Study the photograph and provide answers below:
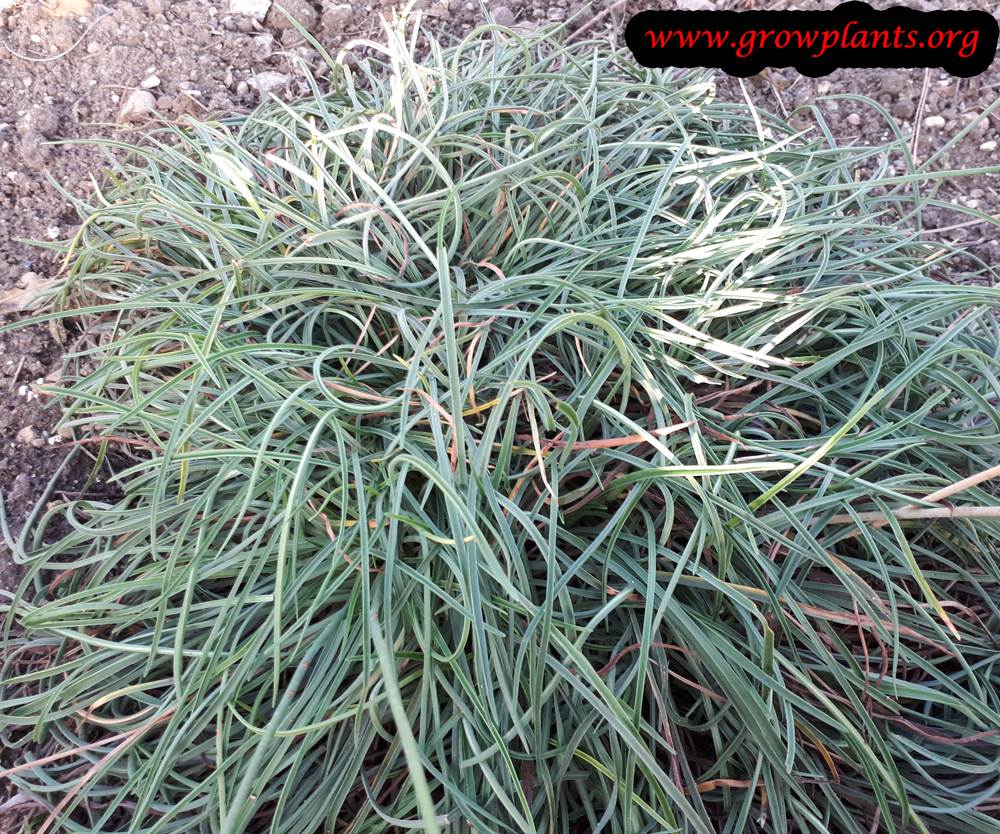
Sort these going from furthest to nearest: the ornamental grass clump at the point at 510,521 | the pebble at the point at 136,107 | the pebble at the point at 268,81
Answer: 1. the pebble at the point at 268,81
2. the pebble at the point at 136,107
3. the ornamental grass clump at the point at 510,521

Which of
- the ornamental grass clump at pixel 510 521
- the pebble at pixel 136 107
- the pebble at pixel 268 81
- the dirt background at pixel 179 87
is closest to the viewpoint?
the ornamental grass clump at pixel 510 521

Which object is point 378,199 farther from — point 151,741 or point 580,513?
point 151,741

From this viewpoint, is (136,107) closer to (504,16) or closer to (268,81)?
(268,81)

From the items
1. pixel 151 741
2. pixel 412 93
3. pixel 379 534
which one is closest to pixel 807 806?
pixel 379 534

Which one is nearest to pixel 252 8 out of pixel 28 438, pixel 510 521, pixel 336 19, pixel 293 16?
pixel 293 16

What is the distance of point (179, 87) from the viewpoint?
159cm

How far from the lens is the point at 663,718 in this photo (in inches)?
30.2

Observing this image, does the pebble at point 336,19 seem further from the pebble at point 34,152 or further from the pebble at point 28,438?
the pebble at point 28,438

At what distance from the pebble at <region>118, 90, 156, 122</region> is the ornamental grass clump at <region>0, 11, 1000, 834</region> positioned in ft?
1.20

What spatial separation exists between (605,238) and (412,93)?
22.0 inches

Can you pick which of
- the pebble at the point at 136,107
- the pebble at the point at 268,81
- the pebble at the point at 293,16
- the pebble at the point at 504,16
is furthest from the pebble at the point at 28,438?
the pebble at the point at 504,16

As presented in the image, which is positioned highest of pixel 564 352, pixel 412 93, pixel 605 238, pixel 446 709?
pixel 412 93

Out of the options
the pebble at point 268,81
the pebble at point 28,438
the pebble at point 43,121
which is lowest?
the pebble at point 28,438

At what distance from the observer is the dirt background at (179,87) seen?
4.39 ft
